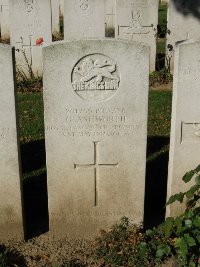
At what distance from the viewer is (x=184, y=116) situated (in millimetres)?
4273

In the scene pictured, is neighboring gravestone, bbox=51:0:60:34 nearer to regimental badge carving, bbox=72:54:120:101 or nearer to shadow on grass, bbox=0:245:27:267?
regimental badge carving, bbox=72:54:120:101

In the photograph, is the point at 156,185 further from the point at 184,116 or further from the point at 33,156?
the point at 33,156

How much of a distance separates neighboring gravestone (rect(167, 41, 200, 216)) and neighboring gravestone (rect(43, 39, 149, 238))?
0.29 m

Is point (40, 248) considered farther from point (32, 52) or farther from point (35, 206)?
point (32, 52)

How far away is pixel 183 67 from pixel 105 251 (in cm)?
186

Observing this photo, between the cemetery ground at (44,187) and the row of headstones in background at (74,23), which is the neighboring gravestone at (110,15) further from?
the cemetery ground at (44,187)

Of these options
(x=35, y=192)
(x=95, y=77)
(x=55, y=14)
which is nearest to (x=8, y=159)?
(x=95, y=77)

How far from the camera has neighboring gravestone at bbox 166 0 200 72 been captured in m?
9.90

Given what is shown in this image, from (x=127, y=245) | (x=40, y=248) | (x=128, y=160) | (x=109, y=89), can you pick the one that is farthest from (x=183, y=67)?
(x=40, y=248)

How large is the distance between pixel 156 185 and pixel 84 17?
4991 mm

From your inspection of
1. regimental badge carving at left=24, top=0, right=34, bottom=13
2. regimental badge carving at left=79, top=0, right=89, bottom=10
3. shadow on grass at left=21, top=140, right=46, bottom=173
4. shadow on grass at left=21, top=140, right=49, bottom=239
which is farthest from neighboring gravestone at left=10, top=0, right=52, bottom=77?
shadow on grass at left=21, top=140, right=49, bottom=239

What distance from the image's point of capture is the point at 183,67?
13.5 feet

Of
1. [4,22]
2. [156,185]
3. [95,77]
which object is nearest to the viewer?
[95,77]

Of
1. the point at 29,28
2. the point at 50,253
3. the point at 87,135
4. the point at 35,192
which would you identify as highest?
the point at 29,28
